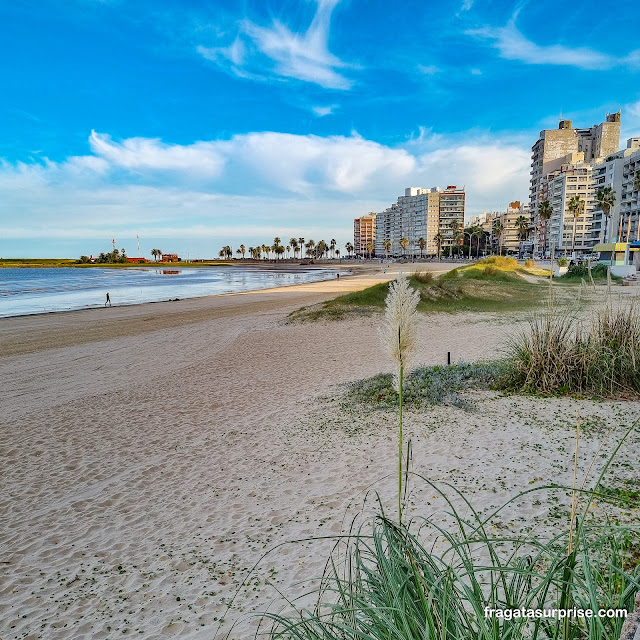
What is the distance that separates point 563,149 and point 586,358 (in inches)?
6366

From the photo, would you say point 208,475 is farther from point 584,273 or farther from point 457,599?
point 584,273

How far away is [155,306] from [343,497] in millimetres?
28893

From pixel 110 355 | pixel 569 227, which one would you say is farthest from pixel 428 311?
pixel 569 227

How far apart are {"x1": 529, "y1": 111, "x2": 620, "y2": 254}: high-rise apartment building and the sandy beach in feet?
450

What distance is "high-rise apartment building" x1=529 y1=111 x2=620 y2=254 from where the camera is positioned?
431ft

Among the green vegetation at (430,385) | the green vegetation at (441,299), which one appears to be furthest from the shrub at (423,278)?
the green vegetation at (430,385)

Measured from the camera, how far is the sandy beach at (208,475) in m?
3.86

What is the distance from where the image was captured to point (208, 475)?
20.0 ft

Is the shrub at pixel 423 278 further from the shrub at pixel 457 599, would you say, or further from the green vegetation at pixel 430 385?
the shrub at pixel 457 599

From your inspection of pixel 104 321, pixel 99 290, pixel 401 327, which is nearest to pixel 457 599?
pixel 401 327

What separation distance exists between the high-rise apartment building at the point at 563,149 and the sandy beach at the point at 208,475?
137256 millimetres

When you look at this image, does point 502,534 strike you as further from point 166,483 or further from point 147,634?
point 166,483

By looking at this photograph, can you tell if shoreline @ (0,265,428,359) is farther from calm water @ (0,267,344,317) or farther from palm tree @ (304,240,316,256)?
palm tree @ (304,240,316,256)

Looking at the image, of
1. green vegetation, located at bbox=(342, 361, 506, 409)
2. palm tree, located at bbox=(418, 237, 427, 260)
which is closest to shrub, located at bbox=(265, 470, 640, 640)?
green vegetation, located at bbox=(342, 361, 506, 409)
